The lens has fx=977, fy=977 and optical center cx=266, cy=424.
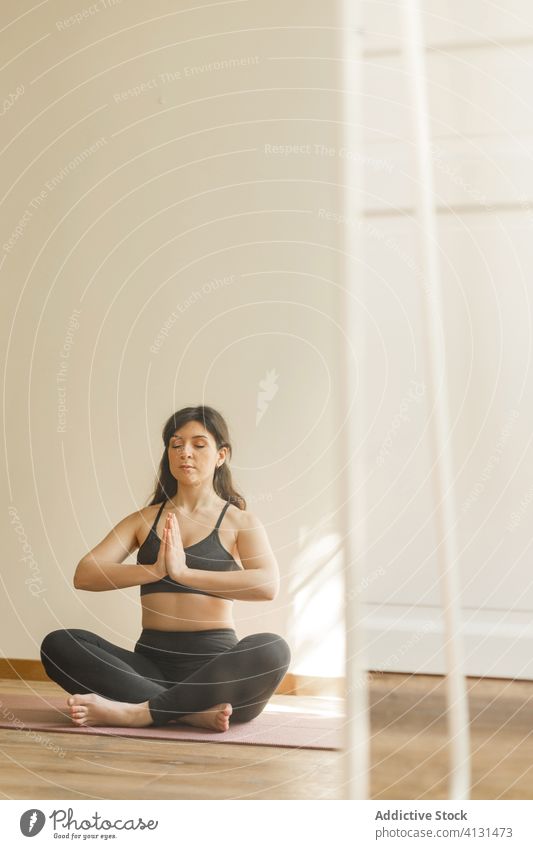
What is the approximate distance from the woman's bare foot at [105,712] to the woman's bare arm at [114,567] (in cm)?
19

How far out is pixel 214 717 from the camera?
1.32 meters

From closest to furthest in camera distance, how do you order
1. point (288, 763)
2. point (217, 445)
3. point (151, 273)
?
point (288, 763) < point (217, 445) < point (151, 273)

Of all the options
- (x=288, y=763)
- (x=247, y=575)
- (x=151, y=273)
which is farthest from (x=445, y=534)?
(x=151, y=273)

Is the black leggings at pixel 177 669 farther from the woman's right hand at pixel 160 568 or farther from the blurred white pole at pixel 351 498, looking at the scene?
the blurred white pole at pixel 351 498

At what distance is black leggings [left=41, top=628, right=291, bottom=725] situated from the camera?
1.34m

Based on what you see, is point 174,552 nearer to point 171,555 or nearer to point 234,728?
point 171,555

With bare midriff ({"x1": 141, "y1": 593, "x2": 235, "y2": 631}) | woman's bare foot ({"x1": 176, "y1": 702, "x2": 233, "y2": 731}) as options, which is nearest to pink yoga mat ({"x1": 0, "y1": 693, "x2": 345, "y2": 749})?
woman's bare foot ({"x1": 176, "y1": 702, "x2": 233, "y2": 731})

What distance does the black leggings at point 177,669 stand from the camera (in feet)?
4.41

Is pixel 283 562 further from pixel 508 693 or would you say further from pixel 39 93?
pixel 39 93

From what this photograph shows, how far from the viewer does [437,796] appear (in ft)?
3.28

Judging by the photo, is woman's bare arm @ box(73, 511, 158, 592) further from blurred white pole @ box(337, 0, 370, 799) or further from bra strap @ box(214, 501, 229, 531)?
blurred white pole @ box(337, 0, 370, 799)

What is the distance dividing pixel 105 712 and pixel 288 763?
0.29 m

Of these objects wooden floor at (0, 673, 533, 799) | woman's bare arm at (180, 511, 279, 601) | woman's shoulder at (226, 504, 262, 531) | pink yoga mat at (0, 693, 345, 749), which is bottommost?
wooden floor at (0, 673, 533, 799)

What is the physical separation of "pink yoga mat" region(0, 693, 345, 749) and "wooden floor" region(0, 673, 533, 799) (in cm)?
2
